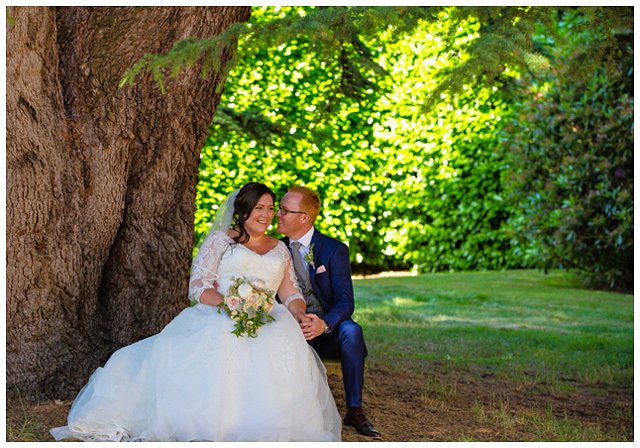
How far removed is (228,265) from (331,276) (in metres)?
0.54

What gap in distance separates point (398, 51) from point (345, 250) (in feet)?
26.6

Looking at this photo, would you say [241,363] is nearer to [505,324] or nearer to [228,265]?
[228,265]

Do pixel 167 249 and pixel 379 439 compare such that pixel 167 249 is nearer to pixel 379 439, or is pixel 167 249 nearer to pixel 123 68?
pixel 123 68

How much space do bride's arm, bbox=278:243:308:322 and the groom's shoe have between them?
533 millimetres

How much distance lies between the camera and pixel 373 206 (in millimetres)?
12672

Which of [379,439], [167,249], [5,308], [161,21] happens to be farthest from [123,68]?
[379,439]

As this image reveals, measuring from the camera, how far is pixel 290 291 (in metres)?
4.55

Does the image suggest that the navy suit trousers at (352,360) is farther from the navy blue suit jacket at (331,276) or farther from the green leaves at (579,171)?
the green leaves at (579,171)

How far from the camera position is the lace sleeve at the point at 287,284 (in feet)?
14.8

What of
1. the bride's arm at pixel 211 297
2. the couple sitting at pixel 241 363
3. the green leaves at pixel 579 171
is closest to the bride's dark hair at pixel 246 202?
the couple sitting at pixel 241 363

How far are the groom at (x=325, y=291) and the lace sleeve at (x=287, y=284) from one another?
0.12 meters

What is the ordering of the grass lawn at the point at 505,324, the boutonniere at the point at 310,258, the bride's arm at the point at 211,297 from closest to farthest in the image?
1. the bride's arm at the point at 211,297
2. the boutonniere at the point at 310,258
3. the grass lawn at the point at 505,324

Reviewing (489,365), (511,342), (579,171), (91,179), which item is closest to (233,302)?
(91,179)

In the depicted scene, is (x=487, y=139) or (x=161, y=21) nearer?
(x=161, y=21)
